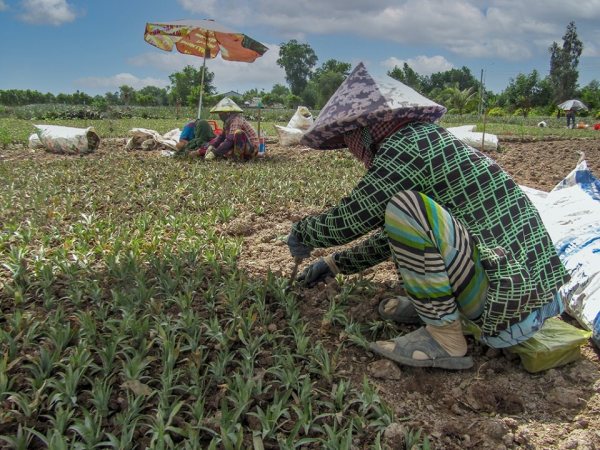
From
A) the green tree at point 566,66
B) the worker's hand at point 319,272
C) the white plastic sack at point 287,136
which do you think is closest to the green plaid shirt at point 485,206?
the worker's hand at point 319,272

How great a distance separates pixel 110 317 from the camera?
6.68ft

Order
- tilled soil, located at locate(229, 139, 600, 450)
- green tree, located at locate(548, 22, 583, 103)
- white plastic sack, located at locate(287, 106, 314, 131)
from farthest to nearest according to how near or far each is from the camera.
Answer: green tree, located at locate(548, 22, 583, 103)
white plastic sack, located at locate(287, 106, 314, 131)
tilled soil, located at locate(229, 139, 600, 450)

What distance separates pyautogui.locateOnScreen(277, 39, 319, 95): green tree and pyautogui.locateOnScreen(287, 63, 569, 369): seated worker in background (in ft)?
322

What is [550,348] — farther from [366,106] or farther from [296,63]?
[296,63]

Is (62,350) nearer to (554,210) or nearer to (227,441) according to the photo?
(227,441)

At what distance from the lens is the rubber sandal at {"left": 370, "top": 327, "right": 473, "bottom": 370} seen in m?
1.79

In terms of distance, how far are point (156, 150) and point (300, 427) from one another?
720 cm

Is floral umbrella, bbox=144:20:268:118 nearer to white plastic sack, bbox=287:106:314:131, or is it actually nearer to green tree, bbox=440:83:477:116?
white plastic sack, bbox=287:106:314:131

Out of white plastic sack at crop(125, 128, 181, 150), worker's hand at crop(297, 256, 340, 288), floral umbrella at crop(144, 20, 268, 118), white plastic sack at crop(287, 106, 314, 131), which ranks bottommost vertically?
A: worker's hand at crop(297, 256, 340, 288)

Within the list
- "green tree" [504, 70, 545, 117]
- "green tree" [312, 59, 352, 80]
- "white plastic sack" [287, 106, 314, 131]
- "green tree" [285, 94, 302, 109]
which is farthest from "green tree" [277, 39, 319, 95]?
"white plastic sack" [287, 106, 314, 131]

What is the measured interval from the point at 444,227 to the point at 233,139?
5.43 m

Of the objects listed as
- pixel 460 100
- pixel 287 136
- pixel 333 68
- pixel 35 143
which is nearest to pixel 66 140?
pixel 35 143

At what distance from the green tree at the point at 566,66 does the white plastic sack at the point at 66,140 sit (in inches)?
2096

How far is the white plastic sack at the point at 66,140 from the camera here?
735 cm
